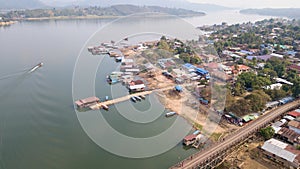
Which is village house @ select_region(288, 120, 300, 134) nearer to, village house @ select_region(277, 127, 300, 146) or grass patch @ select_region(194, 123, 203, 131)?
village house @ select_region(277, 127, 300, 146)

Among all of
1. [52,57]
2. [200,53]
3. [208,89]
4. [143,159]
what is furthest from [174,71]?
[52,57]

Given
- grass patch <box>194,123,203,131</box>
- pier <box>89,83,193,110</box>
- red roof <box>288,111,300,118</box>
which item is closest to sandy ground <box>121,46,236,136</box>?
grass patch <box>194,123,203,131</box>

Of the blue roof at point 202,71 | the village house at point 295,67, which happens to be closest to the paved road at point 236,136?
the blue roof at point 202,71

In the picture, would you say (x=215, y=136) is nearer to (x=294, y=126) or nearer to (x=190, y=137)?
(x=190, y=137)

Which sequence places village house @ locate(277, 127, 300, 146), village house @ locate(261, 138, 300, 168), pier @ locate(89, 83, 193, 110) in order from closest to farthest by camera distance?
1. village house @ locate(261, 138, 300, 168)
2. village house @ locate(277, 127, 300, 146)
3. pier @ locate(89, 83, 193, 110)

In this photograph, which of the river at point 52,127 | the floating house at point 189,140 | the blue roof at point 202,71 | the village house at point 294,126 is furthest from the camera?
the blue roof at point 202,71

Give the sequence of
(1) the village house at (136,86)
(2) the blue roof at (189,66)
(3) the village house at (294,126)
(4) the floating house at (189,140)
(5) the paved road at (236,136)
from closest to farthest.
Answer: (5) the paved road at (236,136)
(4) the floating house at (189,140)
(3) the village house at (294,126)
(1) the village house at (136,86)
(2) the blue roof at (189,66)

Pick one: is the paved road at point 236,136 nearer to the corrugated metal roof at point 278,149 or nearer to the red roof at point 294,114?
the red roof at point 294,114
